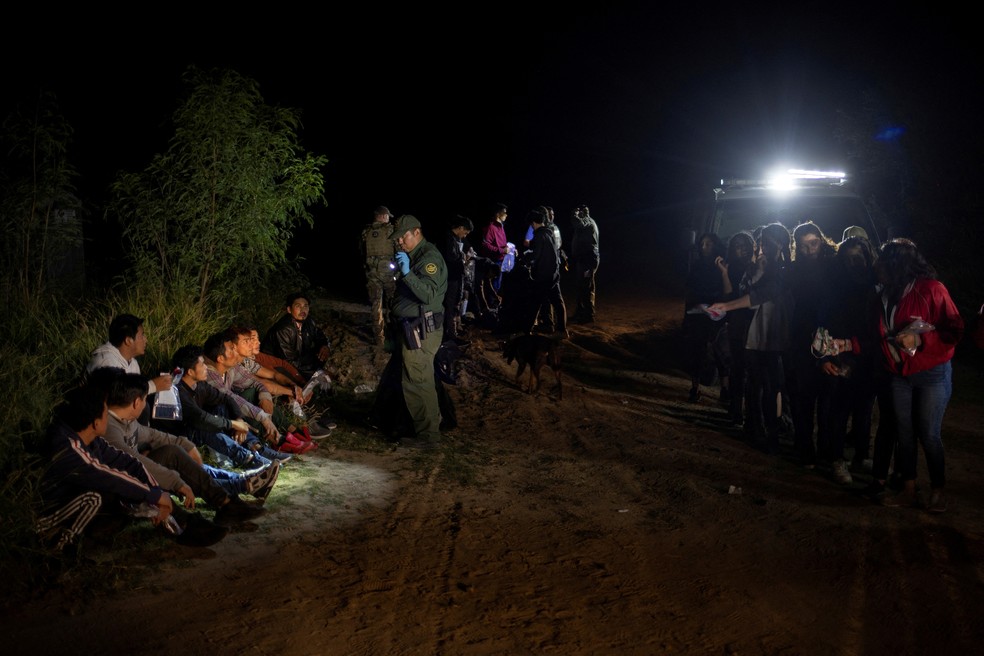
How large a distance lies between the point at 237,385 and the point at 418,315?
1.67m

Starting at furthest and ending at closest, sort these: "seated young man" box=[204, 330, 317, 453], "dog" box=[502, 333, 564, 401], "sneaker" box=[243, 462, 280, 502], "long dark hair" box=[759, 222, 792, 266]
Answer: "dog" box=[502, 333, 564, 401]
"long dark hair" box=[759, 222, 792, 266]
"seated young man" box=[204, 330, 317, 453]
"sneaker" box=[243, 462, 280, 502]

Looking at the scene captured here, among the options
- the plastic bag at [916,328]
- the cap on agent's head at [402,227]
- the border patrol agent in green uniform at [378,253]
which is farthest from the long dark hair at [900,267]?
the border patrol agent in green uniform at [378,253]

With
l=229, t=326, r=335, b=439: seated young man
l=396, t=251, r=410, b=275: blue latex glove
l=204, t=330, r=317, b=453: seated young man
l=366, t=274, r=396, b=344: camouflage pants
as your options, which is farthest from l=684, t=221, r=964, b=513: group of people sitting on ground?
l=366, t=274, r=396, b=344: camouflage pants

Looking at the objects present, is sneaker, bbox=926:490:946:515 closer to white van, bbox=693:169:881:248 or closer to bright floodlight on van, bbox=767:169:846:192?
white van, bbox=693:169:881:248

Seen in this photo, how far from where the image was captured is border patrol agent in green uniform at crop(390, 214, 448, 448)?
24.0ft

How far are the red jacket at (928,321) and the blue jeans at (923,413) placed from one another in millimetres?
86

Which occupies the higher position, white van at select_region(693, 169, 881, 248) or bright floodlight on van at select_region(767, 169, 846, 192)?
bright floodlight on van at select_region(767, 169, 846, 192)

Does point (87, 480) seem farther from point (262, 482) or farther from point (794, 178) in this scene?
point (794, 178)

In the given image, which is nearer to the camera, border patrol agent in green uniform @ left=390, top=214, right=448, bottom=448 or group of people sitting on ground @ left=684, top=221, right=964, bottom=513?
group of people sitting on ground @ left=684, top=221, right=964, bottom=513

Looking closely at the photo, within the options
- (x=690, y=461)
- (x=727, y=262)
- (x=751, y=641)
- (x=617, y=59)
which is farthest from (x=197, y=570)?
(x=617, y=59)

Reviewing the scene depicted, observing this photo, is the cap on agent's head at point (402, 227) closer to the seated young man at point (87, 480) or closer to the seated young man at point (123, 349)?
the seated young man at point (123, 349)

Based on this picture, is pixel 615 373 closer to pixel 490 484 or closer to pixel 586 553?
pixel 490 484

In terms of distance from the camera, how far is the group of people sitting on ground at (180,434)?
4750 millimetres

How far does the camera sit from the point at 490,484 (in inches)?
263
